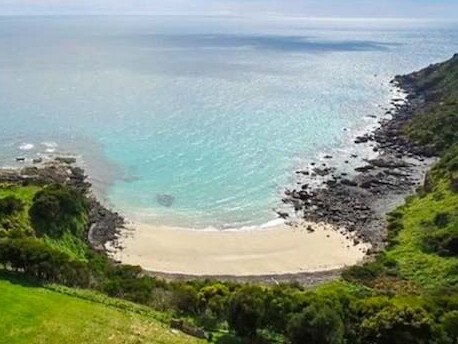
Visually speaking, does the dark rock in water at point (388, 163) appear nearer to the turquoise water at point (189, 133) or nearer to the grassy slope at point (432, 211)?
the grassy slope at point (432, 211)

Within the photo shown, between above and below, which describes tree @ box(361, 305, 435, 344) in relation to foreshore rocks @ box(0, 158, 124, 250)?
above

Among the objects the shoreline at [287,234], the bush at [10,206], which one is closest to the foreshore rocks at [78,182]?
the shoreline at [287,234]

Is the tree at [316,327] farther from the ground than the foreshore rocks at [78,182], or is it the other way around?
the tree at [316,327]

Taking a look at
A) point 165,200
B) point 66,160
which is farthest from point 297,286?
point 66,160

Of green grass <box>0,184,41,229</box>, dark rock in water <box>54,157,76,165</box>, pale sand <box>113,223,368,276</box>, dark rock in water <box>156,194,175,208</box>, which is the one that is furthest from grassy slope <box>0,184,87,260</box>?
dark rock in water <box>54,157,76,165</box>

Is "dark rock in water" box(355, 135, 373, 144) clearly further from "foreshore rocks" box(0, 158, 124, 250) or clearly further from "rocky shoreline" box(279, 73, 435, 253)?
"foreshore rocks" box(0, 158, 124, 250)

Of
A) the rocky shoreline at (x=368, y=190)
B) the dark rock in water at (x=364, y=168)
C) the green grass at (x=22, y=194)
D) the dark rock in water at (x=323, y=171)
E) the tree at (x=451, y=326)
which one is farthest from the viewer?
the dark rock in water at (x=364, y=168)
